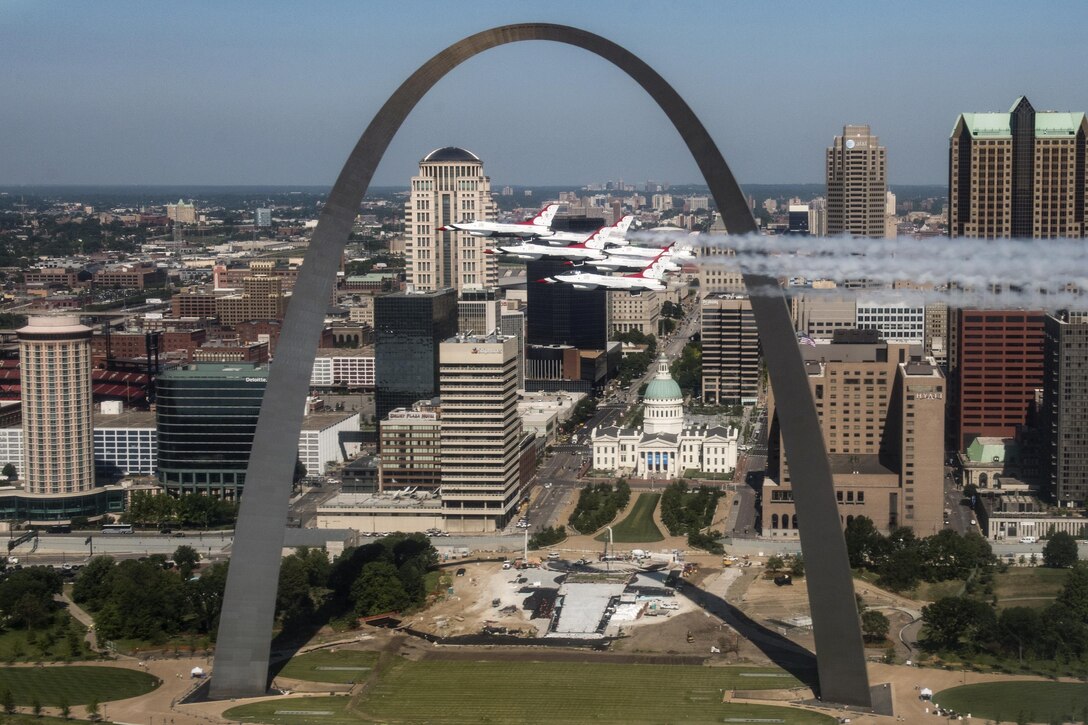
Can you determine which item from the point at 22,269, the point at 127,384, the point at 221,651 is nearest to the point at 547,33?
the point at 221,651

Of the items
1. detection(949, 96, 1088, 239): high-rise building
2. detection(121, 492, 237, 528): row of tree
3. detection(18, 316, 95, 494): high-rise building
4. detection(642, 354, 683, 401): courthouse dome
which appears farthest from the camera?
detection(949, 96, 1088, 239): high-rise building

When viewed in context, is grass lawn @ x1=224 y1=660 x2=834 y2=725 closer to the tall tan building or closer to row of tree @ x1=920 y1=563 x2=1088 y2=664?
row of tree @ x1=920 y1=563 x2=1088 y2=664

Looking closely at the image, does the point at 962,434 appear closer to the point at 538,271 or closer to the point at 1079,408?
the point at 1079,408

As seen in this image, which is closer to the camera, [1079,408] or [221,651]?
[221,651]

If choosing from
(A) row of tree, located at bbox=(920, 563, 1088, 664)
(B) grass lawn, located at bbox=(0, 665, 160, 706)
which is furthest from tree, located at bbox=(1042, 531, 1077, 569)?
(B) grass lawn, located at bbox=(0, 665, 160, 706)

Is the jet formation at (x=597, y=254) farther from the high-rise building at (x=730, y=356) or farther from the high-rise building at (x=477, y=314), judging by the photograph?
the high-rise building at (x=477, y=314)

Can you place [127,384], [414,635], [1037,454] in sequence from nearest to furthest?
[414,635], [1037,454], [127,384]

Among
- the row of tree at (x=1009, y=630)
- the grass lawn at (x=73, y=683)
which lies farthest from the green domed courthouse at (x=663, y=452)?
the grass lawn at (x=73, y=683)
